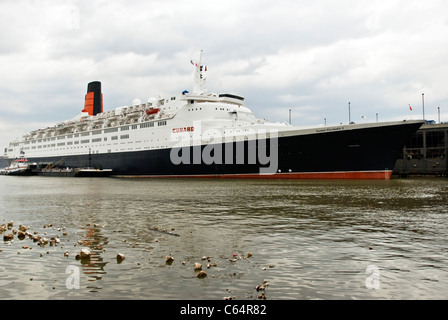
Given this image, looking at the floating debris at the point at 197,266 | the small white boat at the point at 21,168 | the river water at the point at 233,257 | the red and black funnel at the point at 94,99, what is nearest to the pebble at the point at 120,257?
the river water at the point at 233,257

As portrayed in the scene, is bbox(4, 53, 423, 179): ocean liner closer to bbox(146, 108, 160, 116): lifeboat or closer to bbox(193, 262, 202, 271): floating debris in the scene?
bbox(146, 108, 160, 116): lifeboat

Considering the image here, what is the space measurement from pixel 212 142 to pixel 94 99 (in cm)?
4524

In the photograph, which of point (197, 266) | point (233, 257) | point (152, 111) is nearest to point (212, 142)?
point (152, 111)

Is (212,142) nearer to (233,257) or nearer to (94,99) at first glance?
(233,257)

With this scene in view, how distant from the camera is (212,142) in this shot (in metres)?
46.8

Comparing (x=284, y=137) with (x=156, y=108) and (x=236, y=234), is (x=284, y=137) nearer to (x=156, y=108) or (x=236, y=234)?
(x=156, y=108)

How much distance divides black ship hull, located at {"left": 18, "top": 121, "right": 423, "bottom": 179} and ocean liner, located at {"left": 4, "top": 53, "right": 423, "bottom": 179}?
0.10 meters

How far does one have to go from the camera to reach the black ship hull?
3703cm

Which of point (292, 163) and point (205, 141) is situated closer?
point (292, 163)

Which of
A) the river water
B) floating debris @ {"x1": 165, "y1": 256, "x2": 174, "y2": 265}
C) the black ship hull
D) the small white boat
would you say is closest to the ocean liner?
the black ship hull

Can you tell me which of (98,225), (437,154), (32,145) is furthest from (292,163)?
(32,145)

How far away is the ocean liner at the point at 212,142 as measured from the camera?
37688mm
